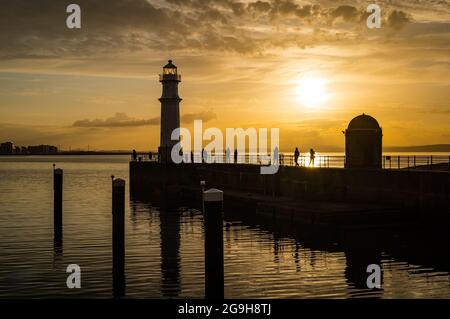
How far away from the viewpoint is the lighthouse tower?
67250 mm

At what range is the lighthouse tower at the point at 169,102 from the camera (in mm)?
67250

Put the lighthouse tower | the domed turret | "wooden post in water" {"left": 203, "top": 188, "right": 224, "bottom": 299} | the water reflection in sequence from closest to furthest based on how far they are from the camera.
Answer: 1. "wooden post in water" {"left": 203, "top": 188, "right": 224, "bottom": 299}
2. the water reflection
3. the domed turret
4. the lighthouse tower

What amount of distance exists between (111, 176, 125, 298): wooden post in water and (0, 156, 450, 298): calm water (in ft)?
1.25

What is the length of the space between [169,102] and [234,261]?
44164mm

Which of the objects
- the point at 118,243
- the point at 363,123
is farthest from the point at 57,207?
the point at 363,123

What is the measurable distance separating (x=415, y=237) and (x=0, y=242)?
20.6 m

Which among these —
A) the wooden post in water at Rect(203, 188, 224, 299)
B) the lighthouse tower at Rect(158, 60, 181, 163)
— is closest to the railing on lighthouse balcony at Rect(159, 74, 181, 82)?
the lighthouse tower at Rect(158, 60, 181, 163)

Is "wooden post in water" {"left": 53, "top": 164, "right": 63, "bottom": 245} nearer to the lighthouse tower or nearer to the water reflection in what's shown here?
the water reflection

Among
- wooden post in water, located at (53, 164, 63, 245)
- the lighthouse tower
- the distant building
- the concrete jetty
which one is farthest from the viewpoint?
the lighthouse tower

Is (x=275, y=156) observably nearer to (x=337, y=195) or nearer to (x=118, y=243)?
(x=337, y=195)

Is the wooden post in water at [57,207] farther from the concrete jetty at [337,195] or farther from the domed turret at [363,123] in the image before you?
the domed turret at [363,123]

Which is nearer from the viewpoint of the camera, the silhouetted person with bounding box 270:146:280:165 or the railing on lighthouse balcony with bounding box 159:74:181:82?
the silhouetted person with bounding box 270:146:280:165

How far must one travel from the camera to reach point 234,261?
24828 millimetres
